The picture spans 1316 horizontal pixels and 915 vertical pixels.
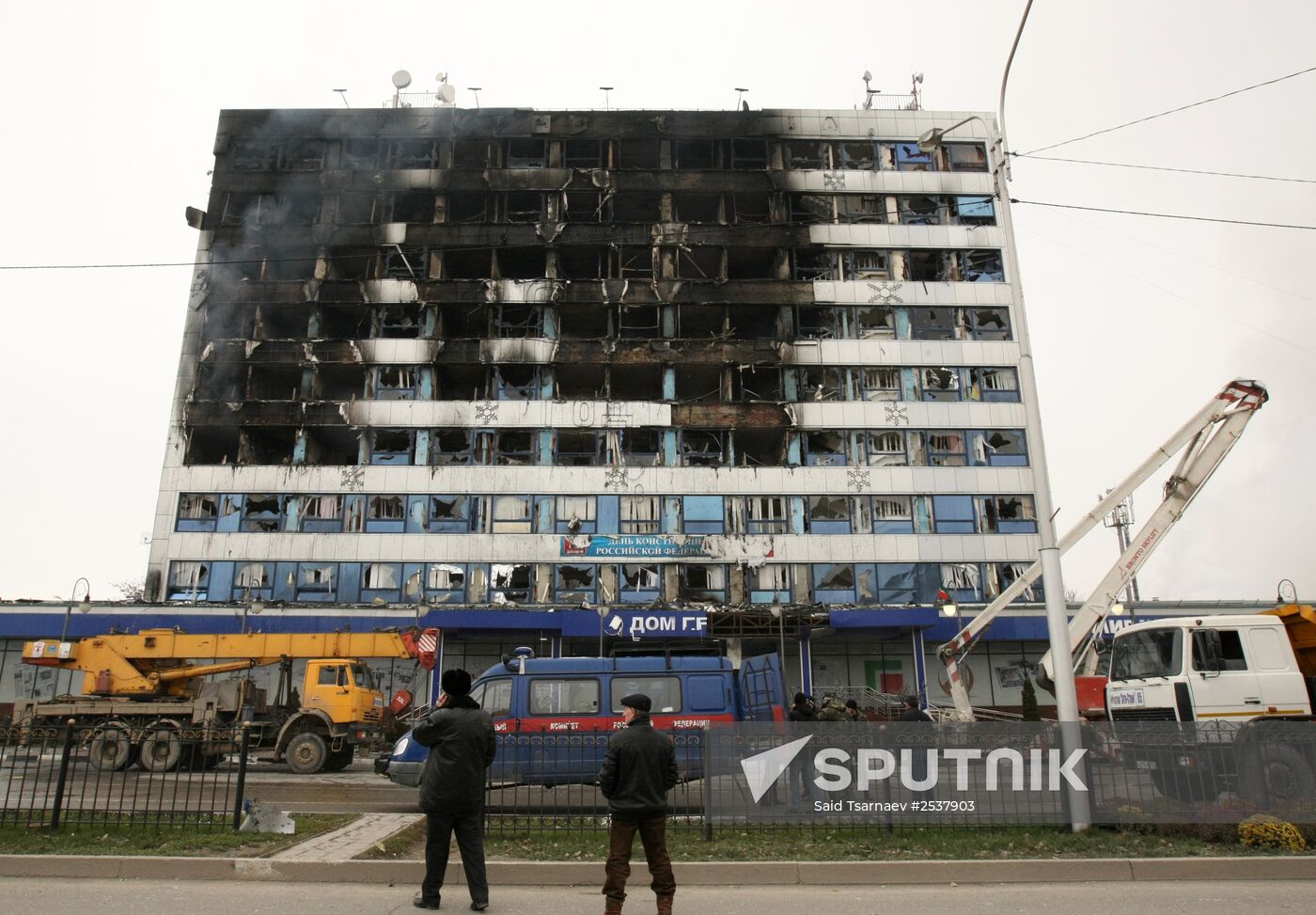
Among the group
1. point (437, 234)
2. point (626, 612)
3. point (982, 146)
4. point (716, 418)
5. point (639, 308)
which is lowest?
point (626, 612)

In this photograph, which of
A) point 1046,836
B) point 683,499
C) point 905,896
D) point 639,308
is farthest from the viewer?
point 639,308

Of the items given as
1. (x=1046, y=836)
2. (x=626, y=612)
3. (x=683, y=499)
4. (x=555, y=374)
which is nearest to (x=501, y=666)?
(x=1046, y=836)

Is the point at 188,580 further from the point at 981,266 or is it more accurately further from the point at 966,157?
the point at 966,157

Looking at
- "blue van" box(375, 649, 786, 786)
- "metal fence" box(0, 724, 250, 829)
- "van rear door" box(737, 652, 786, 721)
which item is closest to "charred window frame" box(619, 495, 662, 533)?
"van rear door" box(737, 652, 786, 721)

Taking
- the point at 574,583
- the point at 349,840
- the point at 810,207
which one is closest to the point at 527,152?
the point at 810,207

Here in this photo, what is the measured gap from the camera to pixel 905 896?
26.7ft

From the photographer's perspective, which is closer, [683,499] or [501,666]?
[501,666]

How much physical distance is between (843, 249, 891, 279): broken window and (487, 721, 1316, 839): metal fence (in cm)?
3249

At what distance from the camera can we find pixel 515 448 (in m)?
38.3

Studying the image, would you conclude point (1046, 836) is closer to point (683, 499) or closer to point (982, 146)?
point (683, 499)

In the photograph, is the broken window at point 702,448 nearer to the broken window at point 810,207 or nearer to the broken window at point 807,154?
the broken window at point 810,207

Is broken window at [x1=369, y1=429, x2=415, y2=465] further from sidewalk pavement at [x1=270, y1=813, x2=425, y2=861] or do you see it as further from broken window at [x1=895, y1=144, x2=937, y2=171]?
sidewalk pavement at [x1=270, y1=813, x2=425, y2=861]

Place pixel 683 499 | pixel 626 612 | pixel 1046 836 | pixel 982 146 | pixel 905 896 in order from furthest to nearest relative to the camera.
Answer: pixel 982 146 → pixel 683 499 → pixel 626 612 → pixel 1046 836 → pixel 905 896

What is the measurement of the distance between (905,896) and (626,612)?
24.1m
